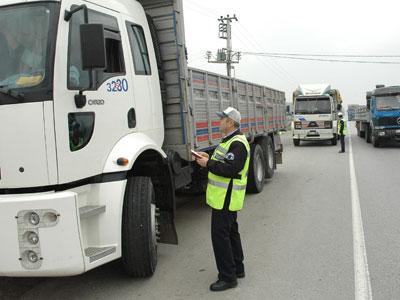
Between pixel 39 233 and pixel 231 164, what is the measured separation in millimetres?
1795

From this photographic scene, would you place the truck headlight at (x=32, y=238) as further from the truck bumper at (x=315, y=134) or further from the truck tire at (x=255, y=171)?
the truck bumper at (x=315, y=134)

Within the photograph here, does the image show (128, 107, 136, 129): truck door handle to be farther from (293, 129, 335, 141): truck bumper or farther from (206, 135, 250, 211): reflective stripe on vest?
(293, 129, 335, 141): truck bumper

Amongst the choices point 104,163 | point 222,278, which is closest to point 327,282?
point 222,278

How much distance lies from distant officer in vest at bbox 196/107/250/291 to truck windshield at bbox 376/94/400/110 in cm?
1759

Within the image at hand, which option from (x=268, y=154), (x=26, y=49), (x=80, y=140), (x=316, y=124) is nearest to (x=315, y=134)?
(x=316, y=124)

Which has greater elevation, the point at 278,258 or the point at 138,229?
the point at 138,229

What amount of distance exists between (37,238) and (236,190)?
1.84 m

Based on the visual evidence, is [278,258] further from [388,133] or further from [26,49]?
[388,133]

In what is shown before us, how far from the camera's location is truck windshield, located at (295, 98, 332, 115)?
22.8m

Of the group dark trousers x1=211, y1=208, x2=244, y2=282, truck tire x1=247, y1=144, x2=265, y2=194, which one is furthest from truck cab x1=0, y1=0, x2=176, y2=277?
truck tire x1=247, y1=144, x2=265, y2=194

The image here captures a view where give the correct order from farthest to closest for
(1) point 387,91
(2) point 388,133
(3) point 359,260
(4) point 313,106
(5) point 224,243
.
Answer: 1. (4) point 313,106
2. (1) point 387,91
3. (2) point 388,133
4. (3) point 359,260
5. (5) point 224,243

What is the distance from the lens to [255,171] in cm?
970

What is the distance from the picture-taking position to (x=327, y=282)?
4.64 meters

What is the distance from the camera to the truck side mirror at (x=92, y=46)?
3744 millimetres
